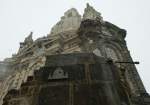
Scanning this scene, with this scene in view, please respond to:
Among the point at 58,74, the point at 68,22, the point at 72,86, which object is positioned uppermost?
the point at 68,22

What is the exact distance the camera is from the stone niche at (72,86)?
3.62 metres

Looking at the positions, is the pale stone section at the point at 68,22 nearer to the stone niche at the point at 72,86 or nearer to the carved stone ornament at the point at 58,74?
the stone niche at the point at 72,86

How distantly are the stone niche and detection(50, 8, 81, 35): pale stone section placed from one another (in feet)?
135

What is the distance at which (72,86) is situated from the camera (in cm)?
379

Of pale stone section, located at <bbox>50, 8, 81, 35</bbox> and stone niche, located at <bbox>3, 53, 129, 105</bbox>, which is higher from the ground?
pale stone section, located at <bbox>50, 8, 81, 35</bbox>

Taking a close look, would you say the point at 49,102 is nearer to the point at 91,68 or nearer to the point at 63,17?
the point at 91,68

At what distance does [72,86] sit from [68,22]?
48161 mm

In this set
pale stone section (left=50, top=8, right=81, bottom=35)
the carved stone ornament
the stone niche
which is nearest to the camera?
the stone niche

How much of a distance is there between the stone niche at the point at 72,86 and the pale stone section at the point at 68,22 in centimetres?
4106

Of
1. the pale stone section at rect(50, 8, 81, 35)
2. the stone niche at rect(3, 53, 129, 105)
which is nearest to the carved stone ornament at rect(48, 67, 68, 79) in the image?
the stone niche at rect(3, 53, 129, 105)

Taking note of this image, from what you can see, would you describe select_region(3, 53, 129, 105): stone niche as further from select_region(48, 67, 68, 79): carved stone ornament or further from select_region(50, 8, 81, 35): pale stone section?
select_region(50, 8, 81, 35): pale stone section

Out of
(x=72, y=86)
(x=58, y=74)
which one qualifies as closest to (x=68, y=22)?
(x=58, y=74)

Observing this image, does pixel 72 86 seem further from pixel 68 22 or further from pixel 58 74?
pixel 68 22

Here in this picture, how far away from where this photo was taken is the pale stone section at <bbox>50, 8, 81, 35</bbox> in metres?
47.3
